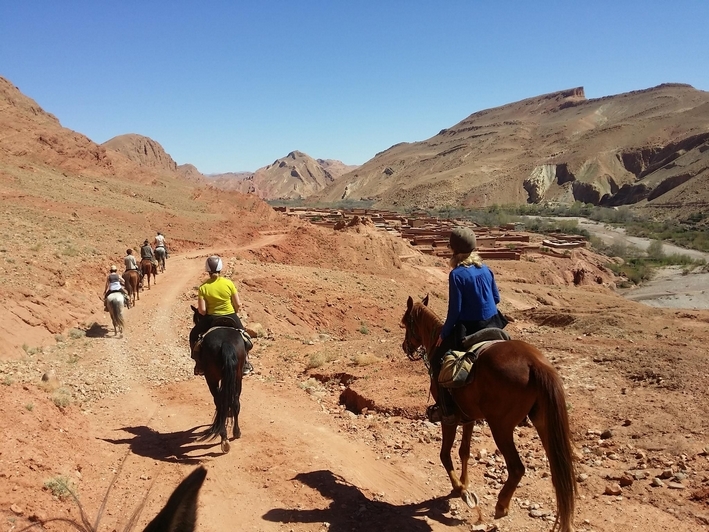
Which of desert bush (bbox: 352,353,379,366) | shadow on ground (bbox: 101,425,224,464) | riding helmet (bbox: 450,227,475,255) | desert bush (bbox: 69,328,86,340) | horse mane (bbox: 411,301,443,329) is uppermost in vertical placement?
riding helmet (bbox: 450,227,475,255)

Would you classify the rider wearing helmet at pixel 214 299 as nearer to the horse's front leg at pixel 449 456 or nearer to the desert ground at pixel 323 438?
the desert ground at pixel 323 438

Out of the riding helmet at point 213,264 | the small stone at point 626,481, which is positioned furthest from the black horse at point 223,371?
the small stone at point 626,481

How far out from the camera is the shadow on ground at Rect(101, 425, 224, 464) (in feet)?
20.8

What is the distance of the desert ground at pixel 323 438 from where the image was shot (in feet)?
16.6

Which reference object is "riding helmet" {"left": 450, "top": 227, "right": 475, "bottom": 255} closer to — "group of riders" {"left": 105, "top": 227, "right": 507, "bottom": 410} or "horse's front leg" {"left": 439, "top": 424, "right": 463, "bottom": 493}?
"group of riders" {"left": 105, "top": 227, "right": 507, "bottom": 410}

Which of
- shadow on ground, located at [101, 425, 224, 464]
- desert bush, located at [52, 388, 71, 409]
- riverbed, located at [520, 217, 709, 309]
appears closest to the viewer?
shadow on ground, located at [101, 425, 224, 464]

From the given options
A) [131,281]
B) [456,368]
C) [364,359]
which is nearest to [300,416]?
[364,359]

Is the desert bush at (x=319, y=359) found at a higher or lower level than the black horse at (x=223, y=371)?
lower

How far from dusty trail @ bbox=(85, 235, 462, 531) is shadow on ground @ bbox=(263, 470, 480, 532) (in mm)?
11

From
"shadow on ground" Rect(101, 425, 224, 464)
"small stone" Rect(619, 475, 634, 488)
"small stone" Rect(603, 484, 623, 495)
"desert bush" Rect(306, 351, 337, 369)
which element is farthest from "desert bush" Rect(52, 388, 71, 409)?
"small stone" Rect(619, 475, 634, 488)

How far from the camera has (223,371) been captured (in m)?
6.40

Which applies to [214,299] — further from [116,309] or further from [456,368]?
[116,309]

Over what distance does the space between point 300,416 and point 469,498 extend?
11.4 ft

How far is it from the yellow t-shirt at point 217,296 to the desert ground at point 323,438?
1.80 m
